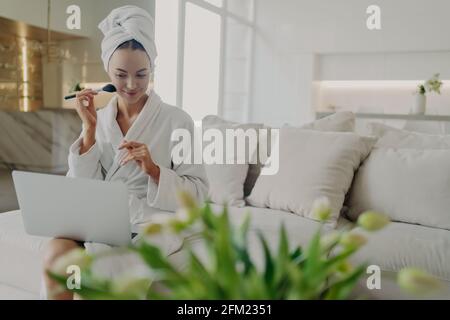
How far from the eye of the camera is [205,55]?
4793 mm

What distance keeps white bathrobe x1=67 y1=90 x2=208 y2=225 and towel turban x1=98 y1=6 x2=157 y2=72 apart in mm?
150

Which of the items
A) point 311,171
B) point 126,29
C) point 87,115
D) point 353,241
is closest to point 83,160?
point 87,115

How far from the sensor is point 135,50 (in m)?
1.22

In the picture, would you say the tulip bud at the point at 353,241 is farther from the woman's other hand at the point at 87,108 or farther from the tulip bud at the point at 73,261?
the woman's other hand at the point at 87,108

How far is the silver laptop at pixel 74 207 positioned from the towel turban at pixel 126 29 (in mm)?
418

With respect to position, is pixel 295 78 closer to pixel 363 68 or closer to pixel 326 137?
pixel 363 68

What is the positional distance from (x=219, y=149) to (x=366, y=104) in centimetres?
351

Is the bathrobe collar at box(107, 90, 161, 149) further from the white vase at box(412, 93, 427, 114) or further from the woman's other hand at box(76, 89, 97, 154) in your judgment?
the white vase at box(412, 93, 427, 114)

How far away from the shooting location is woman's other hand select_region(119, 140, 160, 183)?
115 cm

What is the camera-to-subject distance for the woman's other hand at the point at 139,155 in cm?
115

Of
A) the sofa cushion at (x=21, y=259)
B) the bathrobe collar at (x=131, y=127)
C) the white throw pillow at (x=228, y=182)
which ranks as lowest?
the sofa cushion at (x=21, y=259)

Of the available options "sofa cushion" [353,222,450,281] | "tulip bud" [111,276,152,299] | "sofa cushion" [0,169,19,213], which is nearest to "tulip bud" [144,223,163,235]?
"tulip bud" [111,276,152,299]

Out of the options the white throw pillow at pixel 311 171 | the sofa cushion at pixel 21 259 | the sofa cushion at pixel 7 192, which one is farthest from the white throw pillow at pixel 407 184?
the sofa cushion at pixel 7 192

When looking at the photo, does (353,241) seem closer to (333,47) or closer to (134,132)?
(134,132)
